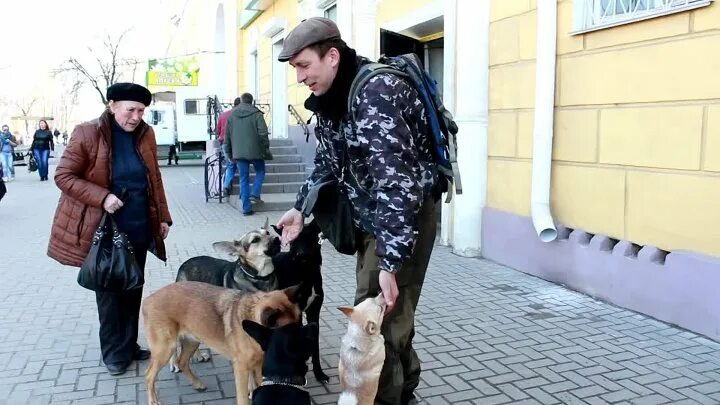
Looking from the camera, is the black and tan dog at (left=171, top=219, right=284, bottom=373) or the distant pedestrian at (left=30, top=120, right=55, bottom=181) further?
the distant pedestrian at (left=30, top=120, right=55, bottom=181)

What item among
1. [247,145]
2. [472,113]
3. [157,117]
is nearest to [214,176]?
[247,145]

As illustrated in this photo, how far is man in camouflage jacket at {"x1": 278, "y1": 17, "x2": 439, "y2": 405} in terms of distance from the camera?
2.61 metres

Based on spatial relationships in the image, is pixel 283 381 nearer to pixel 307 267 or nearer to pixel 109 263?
pixel 307 267

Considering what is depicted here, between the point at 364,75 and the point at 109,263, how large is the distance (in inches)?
91.0

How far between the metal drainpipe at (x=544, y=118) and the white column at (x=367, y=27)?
178 inches

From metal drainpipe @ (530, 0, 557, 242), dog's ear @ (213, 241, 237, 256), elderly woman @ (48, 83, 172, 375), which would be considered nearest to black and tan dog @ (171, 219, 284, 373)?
dog's ear @ (213, 241, 237, 256)

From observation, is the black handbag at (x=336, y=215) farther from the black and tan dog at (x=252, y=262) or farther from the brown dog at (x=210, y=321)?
the black and tan dog at (x=252, y=262)

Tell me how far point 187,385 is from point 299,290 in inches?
50.8

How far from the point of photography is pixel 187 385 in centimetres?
406

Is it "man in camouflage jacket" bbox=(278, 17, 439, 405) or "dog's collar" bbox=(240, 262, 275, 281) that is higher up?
"man in camouflage jacket" bbox=(278, 17, 439, 405)

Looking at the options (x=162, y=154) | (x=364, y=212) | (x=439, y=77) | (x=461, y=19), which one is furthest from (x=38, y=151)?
(x=364, y=212)

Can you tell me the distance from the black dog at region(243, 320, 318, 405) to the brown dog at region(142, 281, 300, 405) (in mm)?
214

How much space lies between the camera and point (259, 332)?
9.81 ft

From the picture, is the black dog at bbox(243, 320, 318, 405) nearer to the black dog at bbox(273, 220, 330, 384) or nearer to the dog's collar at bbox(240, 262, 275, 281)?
the black dog at bbox(273, 220, 330, 384)
